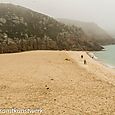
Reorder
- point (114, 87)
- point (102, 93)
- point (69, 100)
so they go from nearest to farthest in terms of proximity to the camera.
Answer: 1. point (69, 100)
2. point (102, 93)
3. point (114, 87)

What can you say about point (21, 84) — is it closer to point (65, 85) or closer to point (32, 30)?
point (65, 85)

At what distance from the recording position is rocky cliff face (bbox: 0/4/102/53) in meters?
124

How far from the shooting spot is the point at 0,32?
414 ft

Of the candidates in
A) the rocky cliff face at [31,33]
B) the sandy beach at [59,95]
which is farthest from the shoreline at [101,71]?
the rocky cliff face at [31,33]

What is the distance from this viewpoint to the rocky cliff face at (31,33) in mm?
124312

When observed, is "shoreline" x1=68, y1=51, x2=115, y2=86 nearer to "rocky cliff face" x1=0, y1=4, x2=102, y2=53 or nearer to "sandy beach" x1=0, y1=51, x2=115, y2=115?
"sandy beach" x1=0, y1=51, x2=115, y2=115

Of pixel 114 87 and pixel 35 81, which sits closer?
pixel 114 87

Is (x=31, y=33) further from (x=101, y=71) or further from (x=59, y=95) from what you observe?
(x=59, y=95)

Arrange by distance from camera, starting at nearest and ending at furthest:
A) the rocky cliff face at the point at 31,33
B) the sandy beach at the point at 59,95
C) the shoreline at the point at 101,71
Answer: the sandy beach at the point at 59,95
the shoreline at the point at 101,71
the rocky cliff face at the point at 31,33

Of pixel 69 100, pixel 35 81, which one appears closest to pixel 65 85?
pixel 35 81

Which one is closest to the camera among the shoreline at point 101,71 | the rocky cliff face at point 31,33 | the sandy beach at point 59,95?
the sandy beach at point 59,95

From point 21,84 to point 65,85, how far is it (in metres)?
3.36

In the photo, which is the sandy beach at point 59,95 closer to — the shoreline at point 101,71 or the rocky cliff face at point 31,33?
the shoreline at point 101,71

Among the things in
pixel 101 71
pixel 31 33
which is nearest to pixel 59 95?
pixel 101 71
